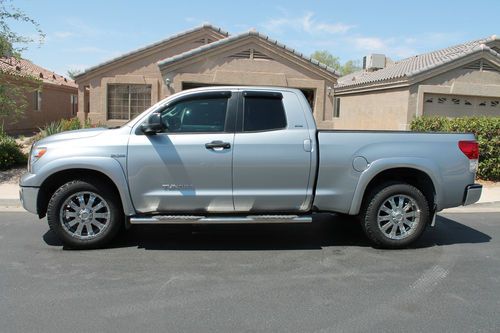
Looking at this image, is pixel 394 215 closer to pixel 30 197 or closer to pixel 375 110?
pixel 30 197

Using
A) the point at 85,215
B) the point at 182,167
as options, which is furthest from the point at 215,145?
the point at 85,215

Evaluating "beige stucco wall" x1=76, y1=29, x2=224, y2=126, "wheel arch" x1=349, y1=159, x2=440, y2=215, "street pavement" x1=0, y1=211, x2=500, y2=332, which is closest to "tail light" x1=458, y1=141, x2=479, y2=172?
"wheel arch" x1=349, y1=159, x2=440, y2=215

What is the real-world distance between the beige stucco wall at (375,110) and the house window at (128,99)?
9580 millimetres

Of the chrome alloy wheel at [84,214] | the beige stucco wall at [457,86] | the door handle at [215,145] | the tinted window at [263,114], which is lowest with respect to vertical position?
the chrome alloy wheel at [84,214]

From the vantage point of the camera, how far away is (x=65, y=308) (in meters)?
4.20

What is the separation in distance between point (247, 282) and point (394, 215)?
2334 millimetres

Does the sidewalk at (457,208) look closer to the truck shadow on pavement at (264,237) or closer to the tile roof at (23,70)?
the truck shadow on pavement at (264,237)

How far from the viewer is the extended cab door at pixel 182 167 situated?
5727 mm

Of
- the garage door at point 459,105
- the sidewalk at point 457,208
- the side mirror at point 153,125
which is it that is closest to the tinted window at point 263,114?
the side mirror at point 153,125

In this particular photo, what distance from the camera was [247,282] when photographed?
4.92 m

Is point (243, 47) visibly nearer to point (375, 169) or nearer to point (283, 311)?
point (375, 169)

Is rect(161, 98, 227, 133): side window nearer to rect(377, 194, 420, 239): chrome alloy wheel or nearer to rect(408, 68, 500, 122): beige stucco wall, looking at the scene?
rect(377, 194, 420, 239): chrome alloy wheel

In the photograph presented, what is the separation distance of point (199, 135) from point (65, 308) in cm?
250

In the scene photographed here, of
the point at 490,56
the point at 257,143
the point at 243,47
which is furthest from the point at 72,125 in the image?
the point at 490,56
